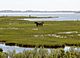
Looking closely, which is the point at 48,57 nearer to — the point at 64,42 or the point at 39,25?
the point at 64,42

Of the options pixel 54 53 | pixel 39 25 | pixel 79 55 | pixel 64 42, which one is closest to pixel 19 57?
pixel 54 53

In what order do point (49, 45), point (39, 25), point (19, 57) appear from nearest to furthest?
1. point (19, 57)
2. point (49, 45)
3. point (39, 25)

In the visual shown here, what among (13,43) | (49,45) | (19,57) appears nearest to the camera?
(19,57)

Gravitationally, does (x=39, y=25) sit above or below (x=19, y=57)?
below

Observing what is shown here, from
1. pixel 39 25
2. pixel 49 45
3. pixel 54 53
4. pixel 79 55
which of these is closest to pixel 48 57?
pixel 54 53

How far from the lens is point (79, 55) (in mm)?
28031

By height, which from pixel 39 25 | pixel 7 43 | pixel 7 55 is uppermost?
pixel 7 55

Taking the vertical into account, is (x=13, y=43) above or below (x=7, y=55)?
below

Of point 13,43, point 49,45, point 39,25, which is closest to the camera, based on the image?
point 49,45

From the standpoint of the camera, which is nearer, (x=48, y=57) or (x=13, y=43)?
(x=48, y=57)

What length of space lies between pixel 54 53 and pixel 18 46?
56.9 feet

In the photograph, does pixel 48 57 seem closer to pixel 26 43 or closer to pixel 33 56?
pixel 33 56

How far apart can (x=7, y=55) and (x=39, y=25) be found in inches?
2291

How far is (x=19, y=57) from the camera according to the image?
27.8 metres
